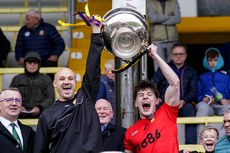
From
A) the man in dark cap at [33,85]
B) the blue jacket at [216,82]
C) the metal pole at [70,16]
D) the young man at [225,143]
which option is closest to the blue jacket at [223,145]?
the young man at [225,143]

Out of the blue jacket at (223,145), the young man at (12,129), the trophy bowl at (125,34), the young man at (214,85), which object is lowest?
the blue jacket at (223,145)

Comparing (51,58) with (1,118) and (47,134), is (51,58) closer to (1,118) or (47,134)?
(1,118)

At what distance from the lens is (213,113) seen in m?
11.8

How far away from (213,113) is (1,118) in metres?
3.44

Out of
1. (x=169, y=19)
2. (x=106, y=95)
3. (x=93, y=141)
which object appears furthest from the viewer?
(x=169, y=19)

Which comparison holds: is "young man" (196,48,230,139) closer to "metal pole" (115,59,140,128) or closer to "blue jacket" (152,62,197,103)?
"blue jacket" (152,62,197,103)

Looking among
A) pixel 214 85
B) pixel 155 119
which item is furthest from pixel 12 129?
pixel 214 85

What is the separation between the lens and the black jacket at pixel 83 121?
7.78 m

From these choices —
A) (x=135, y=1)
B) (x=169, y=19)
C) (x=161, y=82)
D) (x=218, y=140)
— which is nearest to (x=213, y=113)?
(x=161, y=82)

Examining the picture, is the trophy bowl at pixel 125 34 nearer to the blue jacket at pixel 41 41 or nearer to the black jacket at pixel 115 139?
the black jacket at pixel 115 139

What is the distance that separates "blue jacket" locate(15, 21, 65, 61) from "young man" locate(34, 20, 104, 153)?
17.2 feet

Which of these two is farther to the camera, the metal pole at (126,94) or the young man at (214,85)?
the young man at (214,85)

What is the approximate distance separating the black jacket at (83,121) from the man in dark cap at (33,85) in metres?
3.81

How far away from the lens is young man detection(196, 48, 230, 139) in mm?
11867
